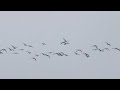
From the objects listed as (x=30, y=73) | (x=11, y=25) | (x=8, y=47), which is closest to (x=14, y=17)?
(x=11, y=25)

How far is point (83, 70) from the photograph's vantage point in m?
0.96

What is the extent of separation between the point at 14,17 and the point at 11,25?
0.05 meters

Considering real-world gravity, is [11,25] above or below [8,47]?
above

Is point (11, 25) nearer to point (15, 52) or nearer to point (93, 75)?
point (15, 52)

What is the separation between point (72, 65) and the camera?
962 millimetres

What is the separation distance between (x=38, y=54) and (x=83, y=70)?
296 mm

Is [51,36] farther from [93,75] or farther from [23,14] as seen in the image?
[93,75]

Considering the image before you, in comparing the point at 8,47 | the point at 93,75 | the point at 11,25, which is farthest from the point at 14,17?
the point at 93,75

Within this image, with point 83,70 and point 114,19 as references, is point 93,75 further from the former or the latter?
point 114,19

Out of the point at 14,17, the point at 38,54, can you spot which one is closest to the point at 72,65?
the point at 38,54

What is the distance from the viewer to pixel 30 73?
0.95 meters
